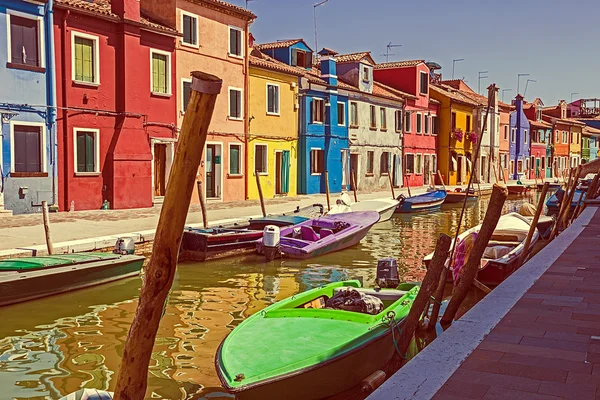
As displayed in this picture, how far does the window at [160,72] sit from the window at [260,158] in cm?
567

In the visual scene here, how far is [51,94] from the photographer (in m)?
18.1

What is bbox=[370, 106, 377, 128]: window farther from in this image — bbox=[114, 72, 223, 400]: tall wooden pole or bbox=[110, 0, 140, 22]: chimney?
bbox=[114, 72, 223, 400]: tall wooden pole

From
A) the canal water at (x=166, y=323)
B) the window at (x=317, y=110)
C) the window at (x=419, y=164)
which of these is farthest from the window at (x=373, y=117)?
the canal water at (x=166, y=323)

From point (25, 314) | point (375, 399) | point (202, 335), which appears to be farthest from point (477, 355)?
point (25, 314)

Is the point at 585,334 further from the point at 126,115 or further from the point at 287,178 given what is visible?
the point at 287,178

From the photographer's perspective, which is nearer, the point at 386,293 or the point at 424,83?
the point at 386,293

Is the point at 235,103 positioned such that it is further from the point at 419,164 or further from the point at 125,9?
the point at 419,164

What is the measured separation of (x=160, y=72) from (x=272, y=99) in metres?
6.84

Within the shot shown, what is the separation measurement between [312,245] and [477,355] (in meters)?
10.3

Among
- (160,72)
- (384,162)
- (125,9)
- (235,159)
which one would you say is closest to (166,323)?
(125,9)

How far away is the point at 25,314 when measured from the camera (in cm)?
959

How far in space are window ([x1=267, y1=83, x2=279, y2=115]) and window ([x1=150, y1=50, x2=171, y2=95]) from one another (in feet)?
20.2

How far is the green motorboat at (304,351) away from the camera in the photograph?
5.52 meters

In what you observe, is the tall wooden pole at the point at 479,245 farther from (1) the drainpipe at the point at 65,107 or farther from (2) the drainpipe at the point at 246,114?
(2) the drainpipe at the point at 246,114
